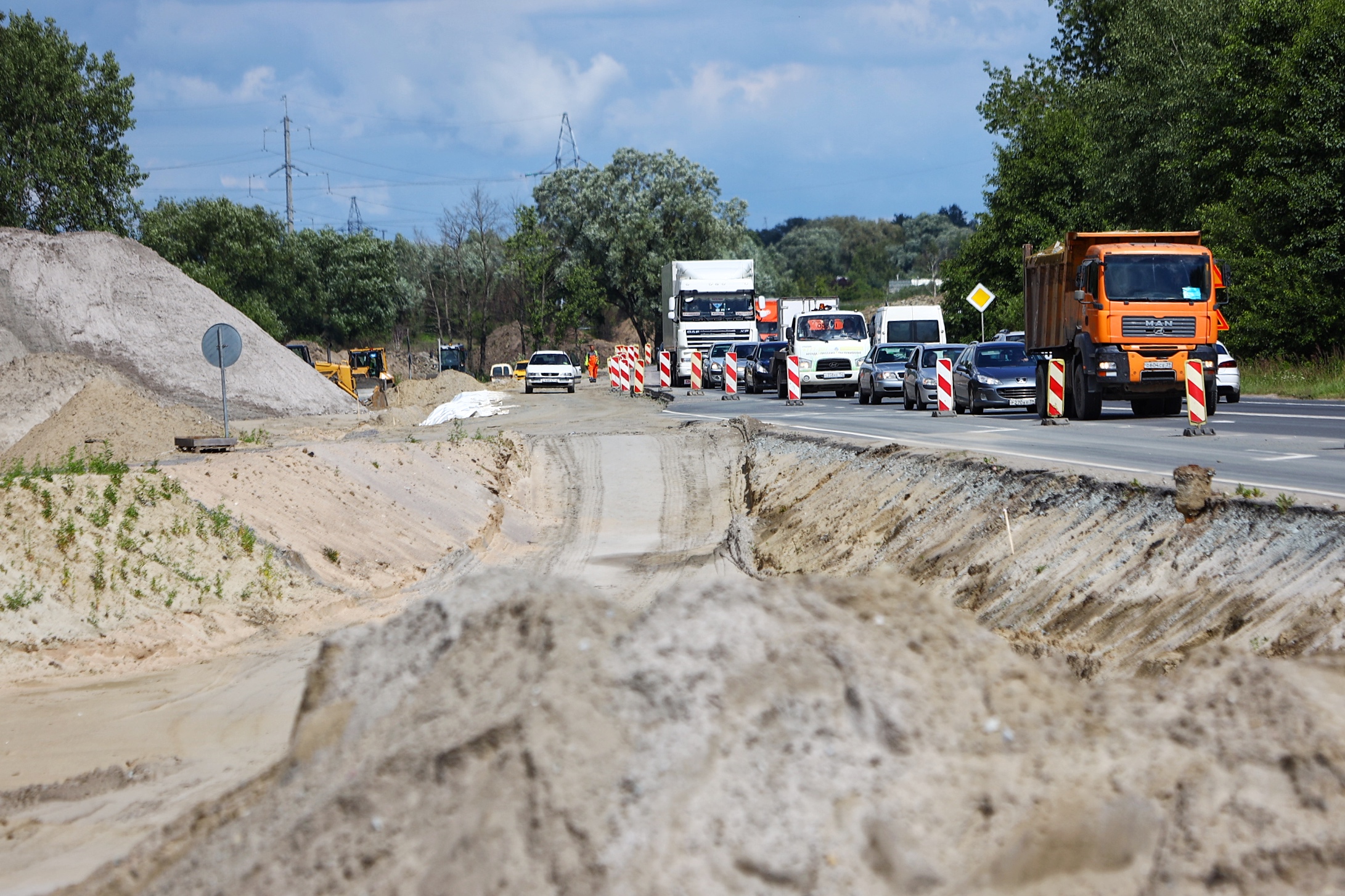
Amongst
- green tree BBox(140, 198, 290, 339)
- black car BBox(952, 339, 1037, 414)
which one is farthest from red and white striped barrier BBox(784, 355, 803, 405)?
green tree BBox(140, 198, 290, 339)

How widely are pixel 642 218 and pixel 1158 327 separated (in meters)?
66.6

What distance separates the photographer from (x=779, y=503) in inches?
639

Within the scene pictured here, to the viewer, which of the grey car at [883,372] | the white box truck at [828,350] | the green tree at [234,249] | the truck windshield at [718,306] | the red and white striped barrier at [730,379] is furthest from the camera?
the green tree at [234,249]

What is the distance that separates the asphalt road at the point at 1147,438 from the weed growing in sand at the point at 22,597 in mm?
Answer: 9511

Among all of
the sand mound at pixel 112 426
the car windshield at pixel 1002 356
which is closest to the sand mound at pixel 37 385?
the sand mound at pixel 112 426

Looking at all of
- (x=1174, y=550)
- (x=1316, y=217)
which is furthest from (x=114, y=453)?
(x=1316, y=217)

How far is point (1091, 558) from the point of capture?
29.2ft

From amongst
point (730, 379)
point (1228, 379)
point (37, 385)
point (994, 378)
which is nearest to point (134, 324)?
point (37, 385)

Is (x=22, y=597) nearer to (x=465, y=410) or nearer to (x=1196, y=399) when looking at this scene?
(x=1196, y=399)

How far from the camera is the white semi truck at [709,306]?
44.9 m

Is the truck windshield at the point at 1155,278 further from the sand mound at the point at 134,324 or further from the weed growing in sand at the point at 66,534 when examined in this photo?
the sand mound at the point at 134,324

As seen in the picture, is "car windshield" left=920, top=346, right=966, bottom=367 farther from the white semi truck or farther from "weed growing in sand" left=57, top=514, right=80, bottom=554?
"weed growing in sand" left=57, top=514, right=80, bottom=554

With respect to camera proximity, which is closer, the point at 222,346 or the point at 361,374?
the point at 222,346

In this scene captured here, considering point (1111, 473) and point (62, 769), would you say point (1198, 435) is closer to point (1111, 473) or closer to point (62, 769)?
point (1111, 473)
